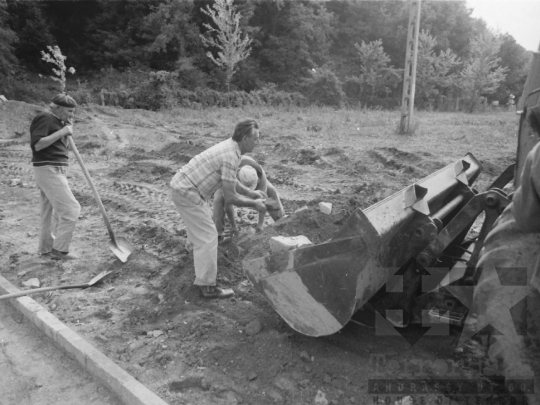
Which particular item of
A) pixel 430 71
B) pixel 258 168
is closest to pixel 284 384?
pixel 258 168

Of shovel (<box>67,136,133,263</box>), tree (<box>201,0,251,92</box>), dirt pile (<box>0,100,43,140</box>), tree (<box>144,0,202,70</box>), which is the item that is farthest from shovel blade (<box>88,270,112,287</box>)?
tree (<box>144,0,202,70</box>)

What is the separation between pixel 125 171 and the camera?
10.6 meters

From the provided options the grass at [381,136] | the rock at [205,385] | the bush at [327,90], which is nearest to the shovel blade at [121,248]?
the rock at [205,385]

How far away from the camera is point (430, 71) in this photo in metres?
36.8

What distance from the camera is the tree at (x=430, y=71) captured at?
120 ft

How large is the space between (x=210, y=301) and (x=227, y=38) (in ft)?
102

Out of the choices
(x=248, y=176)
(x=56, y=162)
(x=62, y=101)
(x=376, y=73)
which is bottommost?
(x=248, y=176)

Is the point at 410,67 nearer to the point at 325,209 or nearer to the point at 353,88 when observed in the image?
the point at 325,209

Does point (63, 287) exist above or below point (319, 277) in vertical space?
below

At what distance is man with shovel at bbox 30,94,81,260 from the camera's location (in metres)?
5.18

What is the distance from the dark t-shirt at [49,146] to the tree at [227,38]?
2752 centimetres

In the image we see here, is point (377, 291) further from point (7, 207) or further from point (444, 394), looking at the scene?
point (7, 207)

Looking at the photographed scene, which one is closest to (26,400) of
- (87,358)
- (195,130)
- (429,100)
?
(87,358)

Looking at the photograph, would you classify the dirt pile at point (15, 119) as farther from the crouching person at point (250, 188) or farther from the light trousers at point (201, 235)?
the light trousers at point (201, 235)
